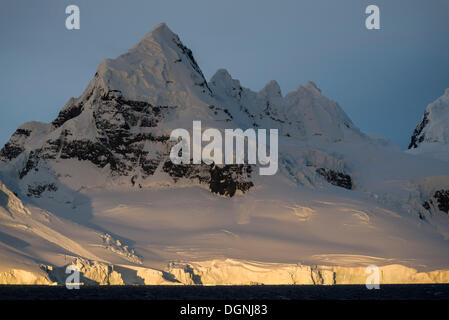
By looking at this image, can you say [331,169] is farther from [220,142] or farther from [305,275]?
[305,275]

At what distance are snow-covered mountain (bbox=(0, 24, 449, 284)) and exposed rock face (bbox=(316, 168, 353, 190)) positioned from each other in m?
0.46

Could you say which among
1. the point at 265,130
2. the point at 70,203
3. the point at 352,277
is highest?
the point at 265,130

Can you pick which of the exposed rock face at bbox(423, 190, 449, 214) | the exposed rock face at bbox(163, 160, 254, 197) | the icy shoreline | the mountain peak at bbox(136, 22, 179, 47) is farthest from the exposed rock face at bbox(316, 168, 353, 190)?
the icy shoreline

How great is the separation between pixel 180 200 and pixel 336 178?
49.8m

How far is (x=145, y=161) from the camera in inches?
5472

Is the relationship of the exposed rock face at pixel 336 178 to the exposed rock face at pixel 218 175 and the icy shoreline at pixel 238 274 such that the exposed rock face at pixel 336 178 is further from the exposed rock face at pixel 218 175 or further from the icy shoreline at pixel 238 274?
the icy shoreline at pixel 238 274

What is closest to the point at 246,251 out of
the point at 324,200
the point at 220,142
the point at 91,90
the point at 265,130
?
the point at 324,200

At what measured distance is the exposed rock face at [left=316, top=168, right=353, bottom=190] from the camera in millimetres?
155625

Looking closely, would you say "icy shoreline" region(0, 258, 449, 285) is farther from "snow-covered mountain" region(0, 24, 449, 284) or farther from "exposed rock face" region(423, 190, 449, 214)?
"exposed rock face" region(423, 190, 449, 214)

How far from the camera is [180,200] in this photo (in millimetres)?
127688

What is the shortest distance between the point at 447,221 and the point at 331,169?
108 ft

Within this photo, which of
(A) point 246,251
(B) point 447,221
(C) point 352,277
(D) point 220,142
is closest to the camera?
(C) point 352,277

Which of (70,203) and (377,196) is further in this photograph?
(377,196)

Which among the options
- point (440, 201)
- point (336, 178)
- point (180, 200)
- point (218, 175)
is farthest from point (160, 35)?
point (440, 201)
